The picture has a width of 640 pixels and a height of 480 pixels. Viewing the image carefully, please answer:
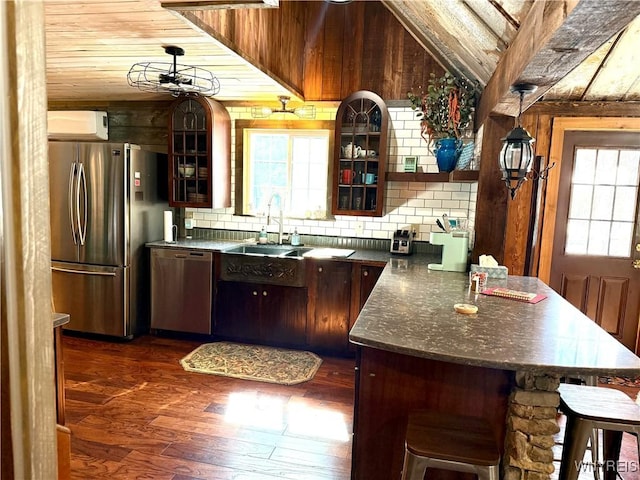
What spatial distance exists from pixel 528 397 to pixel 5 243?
164 centimetres

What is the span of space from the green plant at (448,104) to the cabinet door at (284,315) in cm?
187

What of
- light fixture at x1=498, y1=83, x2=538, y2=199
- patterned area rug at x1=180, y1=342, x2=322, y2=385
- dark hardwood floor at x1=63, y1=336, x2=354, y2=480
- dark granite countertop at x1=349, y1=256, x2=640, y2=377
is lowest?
dark hardwood floor at x1=63, y1=336, x2=354, y2=480

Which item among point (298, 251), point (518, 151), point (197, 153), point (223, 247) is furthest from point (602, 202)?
point (197, 153)

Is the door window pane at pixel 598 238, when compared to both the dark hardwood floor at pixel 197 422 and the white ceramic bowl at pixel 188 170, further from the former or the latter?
the white ceramic bowl at pixel 188 170

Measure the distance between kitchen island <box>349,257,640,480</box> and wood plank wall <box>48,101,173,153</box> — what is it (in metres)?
3.50

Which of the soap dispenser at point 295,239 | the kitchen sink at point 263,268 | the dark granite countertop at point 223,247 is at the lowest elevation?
the kitchen sink at point 263,268

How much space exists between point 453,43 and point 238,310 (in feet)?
9.24

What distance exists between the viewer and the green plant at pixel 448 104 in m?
3.60

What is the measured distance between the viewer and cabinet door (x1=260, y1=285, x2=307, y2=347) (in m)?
3.83

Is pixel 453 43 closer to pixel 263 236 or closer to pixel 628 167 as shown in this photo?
pixel 628 167

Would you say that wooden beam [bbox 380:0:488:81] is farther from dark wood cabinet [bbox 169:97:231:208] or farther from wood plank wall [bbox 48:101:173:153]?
wood plank wall [bbox 48:101:173:153]

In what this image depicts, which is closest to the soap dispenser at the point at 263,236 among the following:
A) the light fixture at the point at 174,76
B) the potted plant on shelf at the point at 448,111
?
the light fixture at the point at 174,76

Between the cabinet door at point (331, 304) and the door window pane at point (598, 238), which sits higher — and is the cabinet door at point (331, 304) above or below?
below

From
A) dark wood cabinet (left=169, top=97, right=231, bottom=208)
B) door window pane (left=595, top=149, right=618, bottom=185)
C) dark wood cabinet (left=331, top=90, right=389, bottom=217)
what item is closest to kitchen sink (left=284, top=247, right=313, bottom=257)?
dark wood cabinet (left=331, top=90, right=389, bottom=217)
